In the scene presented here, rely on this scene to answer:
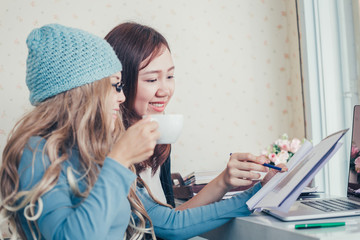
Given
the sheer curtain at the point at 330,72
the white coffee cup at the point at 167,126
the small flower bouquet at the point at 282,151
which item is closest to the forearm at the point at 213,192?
the white coffee cup at the point at 167,126

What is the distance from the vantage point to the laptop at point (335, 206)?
3.29 feet

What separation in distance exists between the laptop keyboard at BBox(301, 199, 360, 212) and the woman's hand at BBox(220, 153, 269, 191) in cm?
16

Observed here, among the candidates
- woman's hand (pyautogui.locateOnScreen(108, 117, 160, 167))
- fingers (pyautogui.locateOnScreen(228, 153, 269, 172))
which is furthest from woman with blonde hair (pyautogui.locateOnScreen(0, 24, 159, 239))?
fingers (pyautogui.locateOnScreen(228, 153, 269, 172))

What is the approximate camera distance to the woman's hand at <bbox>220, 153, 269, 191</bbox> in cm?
120

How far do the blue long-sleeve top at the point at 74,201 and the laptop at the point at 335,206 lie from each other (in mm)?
417

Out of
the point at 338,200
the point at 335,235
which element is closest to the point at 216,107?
the point at 338,200

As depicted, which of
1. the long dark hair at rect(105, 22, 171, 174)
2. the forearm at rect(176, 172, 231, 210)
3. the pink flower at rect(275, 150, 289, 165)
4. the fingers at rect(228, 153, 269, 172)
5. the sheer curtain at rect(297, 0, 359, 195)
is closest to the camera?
the fingers at rect(228, 153, 269, 172)

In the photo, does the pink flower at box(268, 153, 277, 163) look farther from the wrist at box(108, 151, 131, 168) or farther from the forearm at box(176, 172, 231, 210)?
the wrist at box(108, 151, 131, 168)

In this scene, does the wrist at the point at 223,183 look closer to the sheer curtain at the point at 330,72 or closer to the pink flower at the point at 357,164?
the pink flower at the point at 357,164

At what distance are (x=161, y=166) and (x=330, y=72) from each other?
3.62ft

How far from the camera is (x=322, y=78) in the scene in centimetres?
219

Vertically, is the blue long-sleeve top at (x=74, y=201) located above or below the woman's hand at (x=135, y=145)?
below

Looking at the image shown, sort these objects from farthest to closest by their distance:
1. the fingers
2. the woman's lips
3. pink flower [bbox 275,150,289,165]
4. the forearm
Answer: pink flower [bbox 275,150,289,165] < the woman's lips < the forearm < the fingers

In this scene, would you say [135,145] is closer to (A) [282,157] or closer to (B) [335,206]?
(B) [335,206]
